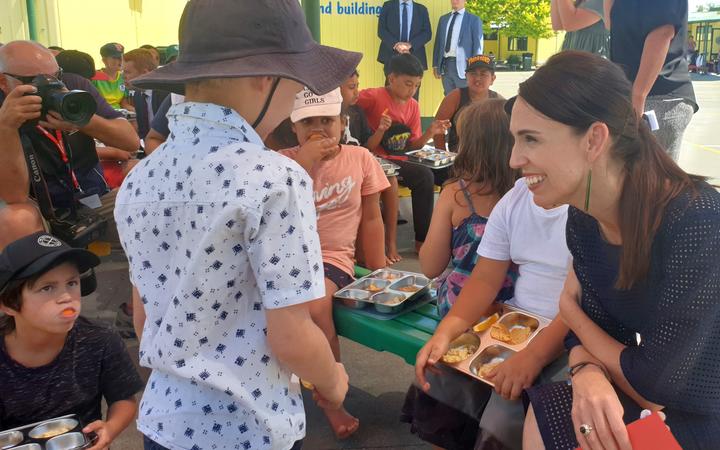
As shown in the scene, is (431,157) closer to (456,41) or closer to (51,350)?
(51,350)

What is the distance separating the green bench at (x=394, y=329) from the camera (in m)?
2.40

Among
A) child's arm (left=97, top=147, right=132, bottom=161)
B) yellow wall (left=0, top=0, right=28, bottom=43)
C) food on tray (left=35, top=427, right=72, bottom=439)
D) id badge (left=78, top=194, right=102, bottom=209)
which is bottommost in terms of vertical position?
food on tray (left=35, top=427, right=72, bottom=439)

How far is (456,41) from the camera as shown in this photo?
830 centimetres

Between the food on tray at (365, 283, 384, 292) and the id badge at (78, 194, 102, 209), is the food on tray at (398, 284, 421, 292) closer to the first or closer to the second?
the food on tray at (365, 283, 384, 292)

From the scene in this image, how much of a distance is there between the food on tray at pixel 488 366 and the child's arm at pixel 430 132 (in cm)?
349

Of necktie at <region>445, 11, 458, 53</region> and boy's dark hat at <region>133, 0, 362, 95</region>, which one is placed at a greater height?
necktie at <region>445, 11, 458, 53</region>

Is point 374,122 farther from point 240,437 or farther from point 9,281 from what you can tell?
point 240,437

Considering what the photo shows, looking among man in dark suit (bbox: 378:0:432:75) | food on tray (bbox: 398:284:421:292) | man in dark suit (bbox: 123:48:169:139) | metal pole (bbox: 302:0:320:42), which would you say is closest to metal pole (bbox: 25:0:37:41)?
man in dark suit (bbox: 123:48:169:139)

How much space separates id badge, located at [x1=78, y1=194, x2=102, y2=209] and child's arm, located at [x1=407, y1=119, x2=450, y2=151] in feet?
8.92

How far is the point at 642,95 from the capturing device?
2.94 metres

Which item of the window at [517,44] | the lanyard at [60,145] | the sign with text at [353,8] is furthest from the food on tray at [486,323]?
the window at [517,44]

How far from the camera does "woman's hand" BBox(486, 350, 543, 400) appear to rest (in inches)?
75.9

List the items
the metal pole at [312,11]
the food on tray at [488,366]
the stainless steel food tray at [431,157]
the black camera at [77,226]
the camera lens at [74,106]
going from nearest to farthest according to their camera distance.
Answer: the food on tray at [488,366] < the camera lens at [74,106] < the black camera at [77,226] < the metal pole at [312,11] < the stainless steel food tray at [431,157]

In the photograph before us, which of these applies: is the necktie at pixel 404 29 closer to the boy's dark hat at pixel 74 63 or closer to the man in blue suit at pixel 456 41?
the man in blue suit at pixel 456 41
